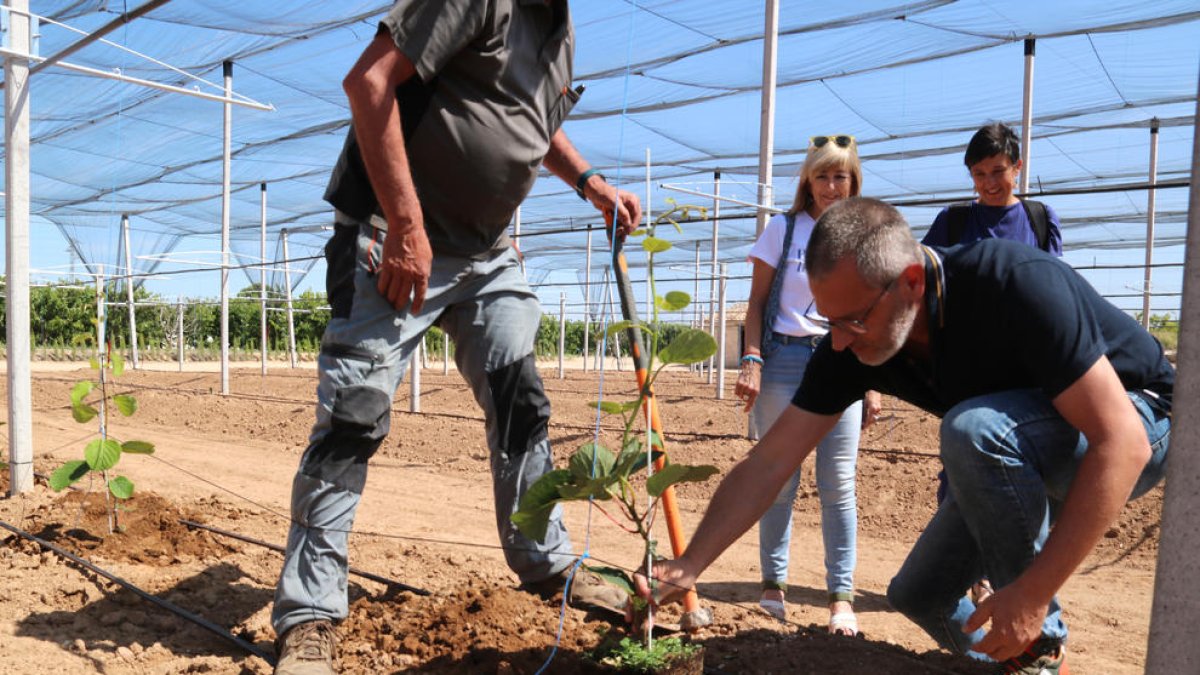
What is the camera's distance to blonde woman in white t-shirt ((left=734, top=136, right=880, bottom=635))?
2.59 metres

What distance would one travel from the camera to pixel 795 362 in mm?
2627

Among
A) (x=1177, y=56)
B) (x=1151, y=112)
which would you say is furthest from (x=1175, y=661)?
(x=1151, y=112)

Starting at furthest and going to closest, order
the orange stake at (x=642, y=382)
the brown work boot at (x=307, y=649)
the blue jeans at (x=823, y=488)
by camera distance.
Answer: the blue jeans at (x=823, y=488) → the orange stake at (x=642, y=382) → the brown work boot at (x=307, y=649)

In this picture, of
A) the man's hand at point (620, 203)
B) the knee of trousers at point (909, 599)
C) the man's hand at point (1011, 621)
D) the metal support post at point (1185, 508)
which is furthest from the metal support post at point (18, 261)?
the metal support post at point (1185, 508)

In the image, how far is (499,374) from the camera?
87.1 inches

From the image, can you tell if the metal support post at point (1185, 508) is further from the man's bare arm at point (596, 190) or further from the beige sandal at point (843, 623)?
the beige sandal at point (843, 623)

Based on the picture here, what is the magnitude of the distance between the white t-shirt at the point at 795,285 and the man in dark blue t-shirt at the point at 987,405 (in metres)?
0.76

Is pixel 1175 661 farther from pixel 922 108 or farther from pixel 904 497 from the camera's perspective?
pixel 922 108

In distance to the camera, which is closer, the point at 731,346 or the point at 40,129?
the point at 40,129

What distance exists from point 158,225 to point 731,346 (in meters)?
14.8

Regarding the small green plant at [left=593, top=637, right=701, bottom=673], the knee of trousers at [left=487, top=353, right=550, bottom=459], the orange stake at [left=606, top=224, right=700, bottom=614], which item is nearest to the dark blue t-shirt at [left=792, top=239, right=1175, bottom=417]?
the orange stake at [left=606, top=224, right=700, bottom=614]

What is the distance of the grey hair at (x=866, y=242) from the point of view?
146 centimetres

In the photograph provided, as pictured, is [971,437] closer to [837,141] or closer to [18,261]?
[837,141]

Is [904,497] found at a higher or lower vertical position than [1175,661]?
lower
